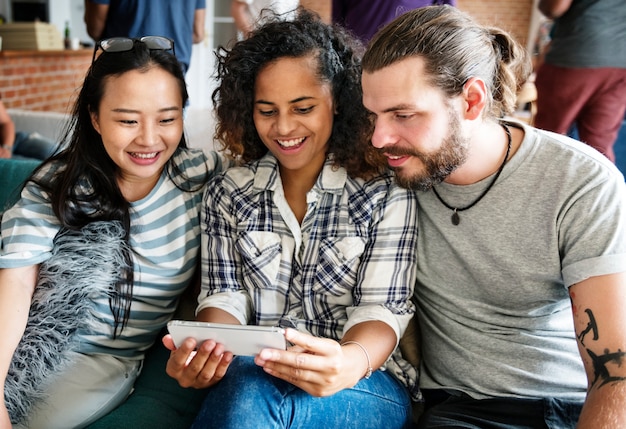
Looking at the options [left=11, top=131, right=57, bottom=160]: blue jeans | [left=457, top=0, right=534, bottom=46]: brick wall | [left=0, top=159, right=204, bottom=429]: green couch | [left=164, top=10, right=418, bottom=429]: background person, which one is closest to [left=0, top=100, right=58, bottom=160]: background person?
[left=11, top=131, right=57, bottom=160]: blue jeans

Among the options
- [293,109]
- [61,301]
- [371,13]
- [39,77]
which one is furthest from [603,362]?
[39,77]

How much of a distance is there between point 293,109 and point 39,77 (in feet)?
13.3

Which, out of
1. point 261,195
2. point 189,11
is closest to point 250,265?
point 261,195

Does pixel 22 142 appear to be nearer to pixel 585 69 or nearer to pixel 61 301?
pixel 61 301

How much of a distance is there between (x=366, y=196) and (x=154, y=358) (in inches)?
27.8

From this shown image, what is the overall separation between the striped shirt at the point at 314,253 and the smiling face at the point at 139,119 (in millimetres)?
152

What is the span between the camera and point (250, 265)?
1.34 meters

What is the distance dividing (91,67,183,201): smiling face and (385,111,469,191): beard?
1.72ft

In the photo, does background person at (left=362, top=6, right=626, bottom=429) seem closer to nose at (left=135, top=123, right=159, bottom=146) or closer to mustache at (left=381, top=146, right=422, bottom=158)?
mustache at (left=381, top=146, right=422, bottom=158)

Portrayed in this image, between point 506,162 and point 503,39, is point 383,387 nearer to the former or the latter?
point 506,162

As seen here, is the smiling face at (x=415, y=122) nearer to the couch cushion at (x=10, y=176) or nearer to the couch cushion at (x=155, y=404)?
the couch cushion at (x=155, y=404)

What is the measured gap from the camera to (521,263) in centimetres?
A: 115

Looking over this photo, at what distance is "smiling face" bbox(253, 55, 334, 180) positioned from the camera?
4.24 feet

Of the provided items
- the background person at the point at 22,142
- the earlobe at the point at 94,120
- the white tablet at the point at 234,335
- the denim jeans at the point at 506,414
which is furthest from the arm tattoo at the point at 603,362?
the background person at the point at 22,142
